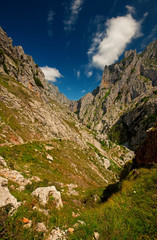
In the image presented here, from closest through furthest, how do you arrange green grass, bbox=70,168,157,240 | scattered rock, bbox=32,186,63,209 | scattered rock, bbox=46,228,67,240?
scattered rock, bbox=46,228,67,240
green grass, bbox=70,168,157,240
scattered rock, bbox=32,186,63,209

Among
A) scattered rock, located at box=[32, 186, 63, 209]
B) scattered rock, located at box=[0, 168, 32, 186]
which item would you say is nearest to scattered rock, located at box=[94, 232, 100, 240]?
scattered rock, located at box=[32, 186, 63, 209]

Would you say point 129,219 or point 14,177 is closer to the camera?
point 129,219

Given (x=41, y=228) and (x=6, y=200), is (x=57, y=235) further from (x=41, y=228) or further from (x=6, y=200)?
(x=6, y=200)

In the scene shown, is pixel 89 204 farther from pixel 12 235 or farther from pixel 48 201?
pixel 12 235

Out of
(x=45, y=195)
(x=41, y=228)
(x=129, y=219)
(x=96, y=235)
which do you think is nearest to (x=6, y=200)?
(x=41, y=228)

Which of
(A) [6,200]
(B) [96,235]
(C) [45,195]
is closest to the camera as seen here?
(B) [96,235]

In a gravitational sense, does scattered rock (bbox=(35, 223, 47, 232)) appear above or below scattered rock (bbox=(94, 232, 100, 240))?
above

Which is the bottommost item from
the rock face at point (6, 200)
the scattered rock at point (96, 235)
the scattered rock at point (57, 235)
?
the scattered rock at point (96, 235)

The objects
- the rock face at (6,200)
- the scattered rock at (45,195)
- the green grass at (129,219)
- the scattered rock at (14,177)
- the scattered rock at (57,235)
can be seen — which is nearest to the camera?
the scattered rock at (57,235)

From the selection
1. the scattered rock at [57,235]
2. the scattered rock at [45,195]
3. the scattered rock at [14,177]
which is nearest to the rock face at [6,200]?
the scattered rock at [45,195]

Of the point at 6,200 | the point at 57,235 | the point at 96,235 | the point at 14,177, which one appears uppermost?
the point at 14,177

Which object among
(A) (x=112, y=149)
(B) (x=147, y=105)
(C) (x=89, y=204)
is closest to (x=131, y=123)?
(B) (x=147, y=105)

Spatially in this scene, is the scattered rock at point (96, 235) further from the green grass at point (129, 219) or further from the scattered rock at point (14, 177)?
the scattered rock at point (14, 177)

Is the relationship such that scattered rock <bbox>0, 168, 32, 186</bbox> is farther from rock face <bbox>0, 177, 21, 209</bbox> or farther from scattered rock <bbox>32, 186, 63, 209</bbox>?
rock face <bbox>0, 177, 21, 209</bbox>
